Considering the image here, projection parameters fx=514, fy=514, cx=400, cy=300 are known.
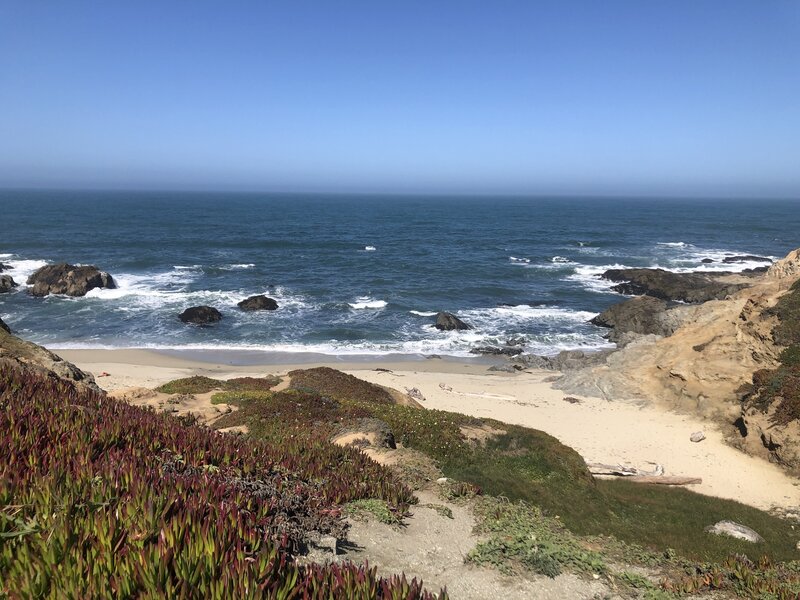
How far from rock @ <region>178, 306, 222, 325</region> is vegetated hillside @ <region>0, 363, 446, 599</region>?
3361 centimetres

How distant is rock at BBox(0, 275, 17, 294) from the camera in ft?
151

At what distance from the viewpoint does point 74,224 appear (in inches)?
3674

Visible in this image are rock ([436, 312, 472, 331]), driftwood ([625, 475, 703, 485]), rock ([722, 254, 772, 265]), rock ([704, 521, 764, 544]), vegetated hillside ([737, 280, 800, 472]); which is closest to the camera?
rock ([704, 521, 764, 544])

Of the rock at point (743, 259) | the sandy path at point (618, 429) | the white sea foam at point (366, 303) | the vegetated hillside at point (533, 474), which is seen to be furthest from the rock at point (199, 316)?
the rock at point (743, 259)

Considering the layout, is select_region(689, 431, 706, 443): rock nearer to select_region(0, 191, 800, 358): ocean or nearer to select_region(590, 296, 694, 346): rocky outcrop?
select_region(590, 296, 694, 346): rocky outcrop

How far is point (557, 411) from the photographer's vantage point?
23.5 m

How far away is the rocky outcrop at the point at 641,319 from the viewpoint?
122 feet

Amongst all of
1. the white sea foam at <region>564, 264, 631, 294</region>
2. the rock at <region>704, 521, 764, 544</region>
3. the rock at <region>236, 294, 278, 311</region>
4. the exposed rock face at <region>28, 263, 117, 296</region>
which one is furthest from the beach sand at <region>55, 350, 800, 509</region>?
the white sea foam at <region>564, 264, 631, 294</region>

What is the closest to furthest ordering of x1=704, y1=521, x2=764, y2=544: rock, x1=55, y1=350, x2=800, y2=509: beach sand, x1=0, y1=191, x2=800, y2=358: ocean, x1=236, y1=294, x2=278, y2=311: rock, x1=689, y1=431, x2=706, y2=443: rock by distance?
x1=704, y1=521, x2=764, y2=544: rock
x1=55, y1=350, x2=800, y2=509: beach sand
x1=689, y1=431, x2=706, y2=443: rock
x1=0, y1=191, x2=800, y2=358: ocean
x1=236, y1=294, x2=278, y2=311: rock

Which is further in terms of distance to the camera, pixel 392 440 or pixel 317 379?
pixel 317 379

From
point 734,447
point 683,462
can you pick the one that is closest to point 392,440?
point 683,462

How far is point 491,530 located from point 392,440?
4.85 m

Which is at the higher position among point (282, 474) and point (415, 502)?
point (282, 474)

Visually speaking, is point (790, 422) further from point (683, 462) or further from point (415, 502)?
point (415, 502)
